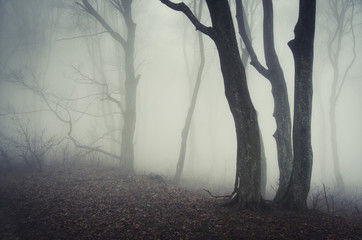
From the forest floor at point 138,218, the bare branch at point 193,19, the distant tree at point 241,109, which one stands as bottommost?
the forest floor at point 138,218

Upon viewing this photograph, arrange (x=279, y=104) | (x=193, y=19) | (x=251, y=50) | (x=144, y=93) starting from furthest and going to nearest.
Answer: (x=144, y=93), (x=251, y=50), (x=279, y=104), (x=193, y=19)

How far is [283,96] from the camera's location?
673cm

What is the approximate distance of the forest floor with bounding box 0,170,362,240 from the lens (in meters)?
4.16

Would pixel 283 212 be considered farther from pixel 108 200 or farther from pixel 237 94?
pixel 108 200

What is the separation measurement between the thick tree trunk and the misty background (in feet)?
22.9

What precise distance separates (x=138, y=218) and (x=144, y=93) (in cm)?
2963

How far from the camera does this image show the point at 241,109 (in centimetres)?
495

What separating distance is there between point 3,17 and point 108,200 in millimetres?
26416

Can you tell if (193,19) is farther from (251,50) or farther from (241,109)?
(251,50)

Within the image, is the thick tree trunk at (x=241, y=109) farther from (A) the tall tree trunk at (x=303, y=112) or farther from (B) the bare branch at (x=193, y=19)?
(A) the tall tree trunk at (x=303, y=112)

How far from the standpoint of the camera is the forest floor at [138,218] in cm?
416

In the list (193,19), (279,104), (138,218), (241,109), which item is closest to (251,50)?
(279,104)

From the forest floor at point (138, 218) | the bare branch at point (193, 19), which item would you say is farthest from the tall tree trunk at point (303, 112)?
the bare branch at point (193, 19)

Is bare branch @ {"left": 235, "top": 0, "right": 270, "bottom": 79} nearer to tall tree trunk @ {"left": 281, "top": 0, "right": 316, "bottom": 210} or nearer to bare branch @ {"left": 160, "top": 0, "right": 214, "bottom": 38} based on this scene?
tall tree trunk @ {"left": 281, "top": 0, "right": 316, "bottom": 210}
